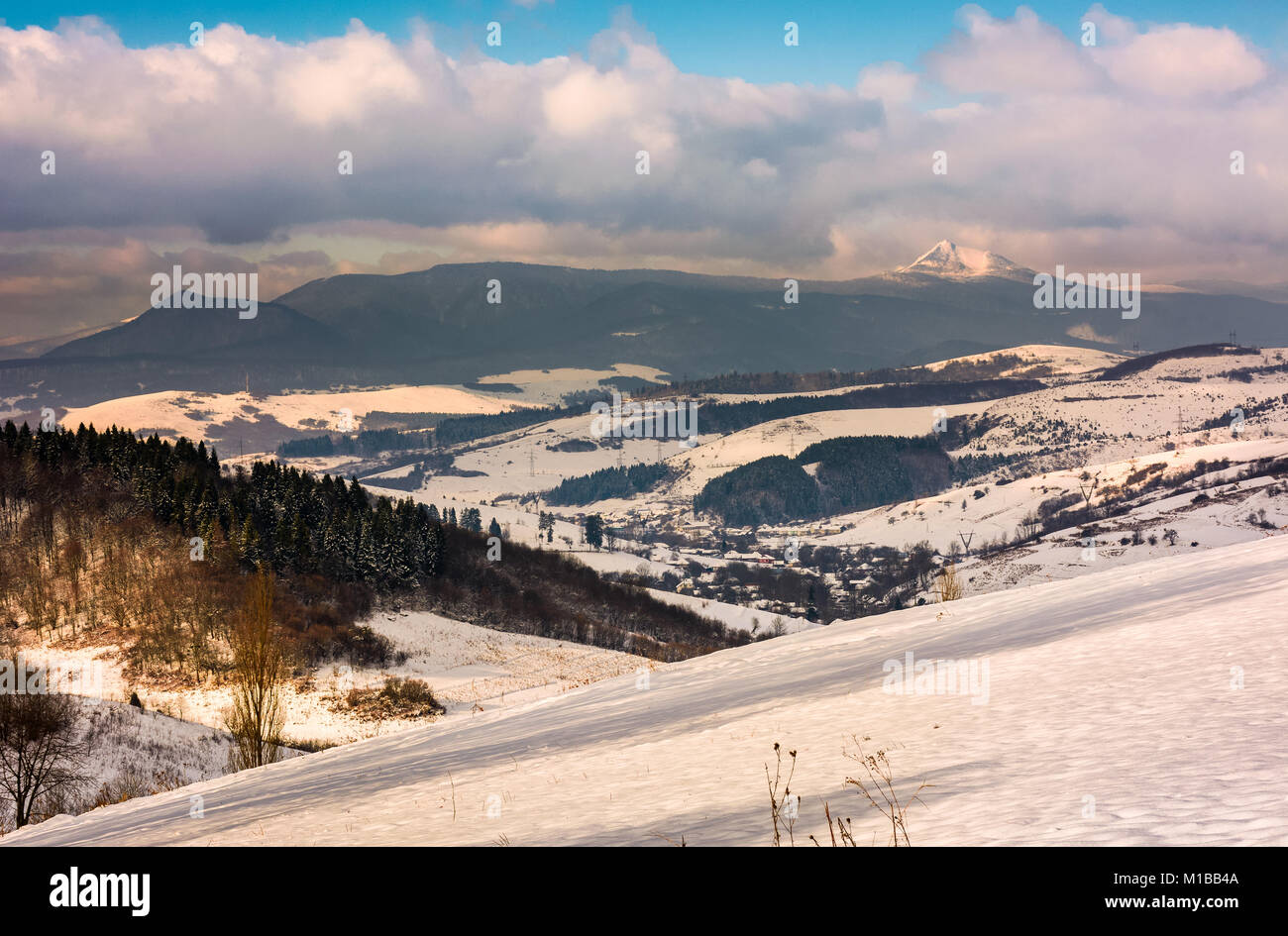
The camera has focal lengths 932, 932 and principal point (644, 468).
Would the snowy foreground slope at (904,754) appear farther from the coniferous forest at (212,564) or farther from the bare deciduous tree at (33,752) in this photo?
the coniferous forest at (212,564)

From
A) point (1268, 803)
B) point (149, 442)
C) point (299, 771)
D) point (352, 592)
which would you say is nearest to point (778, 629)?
point (352, 592)

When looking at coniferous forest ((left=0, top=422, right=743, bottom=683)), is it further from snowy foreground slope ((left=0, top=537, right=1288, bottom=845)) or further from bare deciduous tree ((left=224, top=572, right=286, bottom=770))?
snowy foreground slope ((left=0, top=537, right=1288, bottom=845))

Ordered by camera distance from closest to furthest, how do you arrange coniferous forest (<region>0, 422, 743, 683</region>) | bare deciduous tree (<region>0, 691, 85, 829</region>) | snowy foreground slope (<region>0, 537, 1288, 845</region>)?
snowy foreground slope (<region>0, 537, 1288, 845</region>), bare deciduous tree (<region>0, 691, 85, 829</region>), coniferous forest (<region>0, 422, 743, 683</region>)

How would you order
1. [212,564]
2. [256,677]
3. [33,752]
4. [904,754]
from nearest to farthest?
1. [904,754]
2. [33,752]
3. [256,677]
4. [212,564]

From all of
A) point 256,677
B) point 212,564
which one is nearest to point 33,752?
point 256,677

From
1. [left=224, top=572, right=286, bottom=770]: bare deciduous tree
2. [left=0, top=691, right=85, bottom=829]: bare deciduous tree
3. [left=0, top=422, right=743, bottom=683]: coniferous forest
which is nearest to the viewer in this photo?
[left=0, top=691, right=85, bottom=829]: bare deciduous tree

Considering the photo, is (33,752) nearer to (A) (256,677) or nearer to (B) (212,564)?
(A) (256,677)

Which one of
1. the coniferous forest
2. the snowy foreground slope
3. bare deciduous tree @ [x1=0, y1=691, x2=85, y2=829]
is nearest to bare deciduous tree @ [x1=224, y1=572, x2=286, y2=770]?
bare deciduous tree @ [x1=0, y1=691, x2=85, y2=829]
